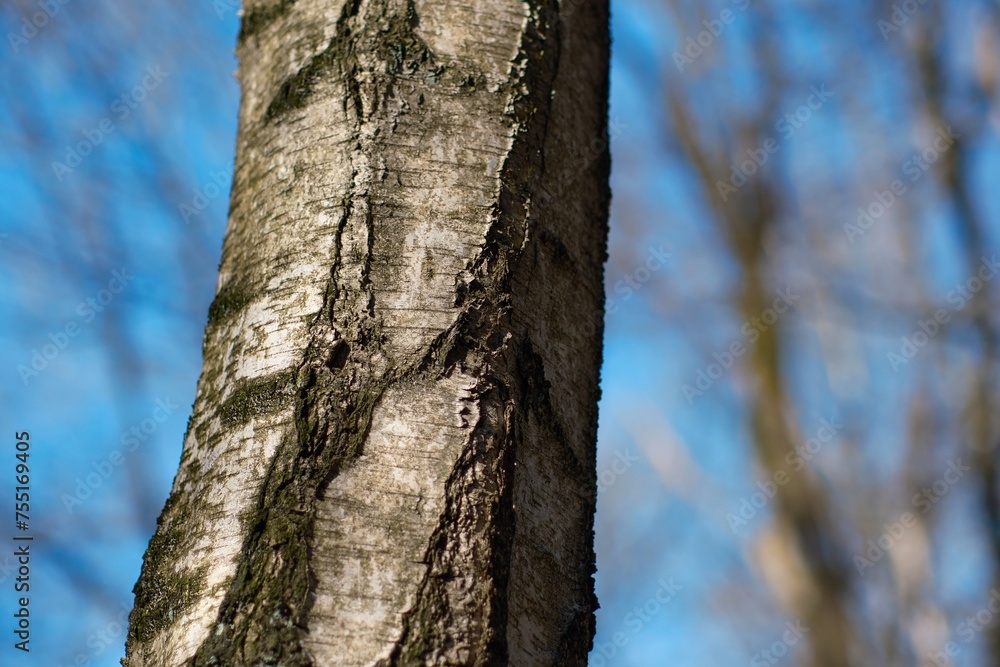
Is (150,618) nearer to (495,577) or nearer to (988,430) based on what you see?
(495,577)

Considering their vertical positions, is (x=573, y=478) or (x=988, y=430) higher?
(x=988, y=430)

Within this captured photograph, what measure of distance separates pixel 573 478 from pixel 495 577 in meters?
0.16

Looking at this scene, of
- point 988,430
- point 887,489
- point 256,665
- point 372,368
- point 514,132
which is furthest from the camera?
point 887,489

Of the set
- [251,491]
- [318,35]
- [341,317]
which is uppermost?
[318,35]

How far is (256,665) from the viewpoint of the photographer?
0.63 meters

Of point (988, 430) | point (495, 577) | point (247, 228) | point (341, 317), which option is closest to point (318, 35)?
point (247, 228)

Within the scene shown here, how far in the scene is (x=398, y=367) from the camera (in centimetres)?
73

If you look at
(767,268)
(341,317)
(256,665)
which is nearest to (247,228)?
(341,317)

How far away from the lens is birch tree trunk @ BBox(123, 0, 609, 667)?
0.66m

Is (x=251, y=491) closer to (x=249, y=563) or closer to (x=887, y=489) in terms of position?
(x=249, y=563)

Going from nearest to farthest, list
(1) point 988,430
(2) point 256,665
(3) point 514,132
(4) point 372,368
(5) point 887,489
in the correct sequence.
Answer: (2) point 256,665 < (4) point 372,368 < (3) point 514,132 < (1) point 988,430 < (5) point 887,489

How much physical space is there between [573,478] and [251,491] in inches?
11.2

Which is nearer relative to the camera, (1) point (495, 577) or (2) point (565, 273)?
(1) point (495, 577)

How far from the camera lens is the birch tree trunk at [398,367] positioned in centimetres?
66
